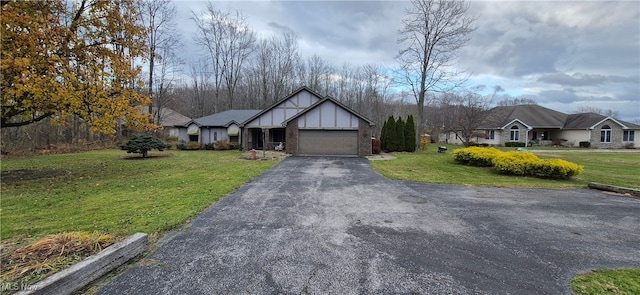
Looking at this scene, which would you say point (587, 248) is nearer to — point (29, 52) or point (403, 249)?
point (403, 249)

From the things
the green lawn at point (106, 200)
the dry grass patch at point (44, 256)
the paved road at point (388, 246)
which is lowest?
the paved road at point (388, 246)

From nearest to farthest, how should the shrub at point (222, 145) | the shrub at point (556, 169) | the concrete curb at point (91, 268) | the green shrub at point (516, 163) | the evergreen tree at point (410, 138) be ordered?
1. the concrete curb at point (91, 268)
2. the shrub at point (556, 169)
3. the green shrub at point (516, 163)
4. the evergreen tree at point (410, 138)
5. the shrub at point (222, 145)

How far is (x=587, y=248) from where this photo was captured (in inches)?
165

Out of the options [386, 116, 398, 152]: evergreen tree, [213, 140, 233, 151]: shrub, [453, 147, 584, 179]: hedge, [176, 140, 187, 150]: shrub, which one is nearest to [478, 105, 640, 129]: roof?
[386, 116, 398, 152]: evergreen tree

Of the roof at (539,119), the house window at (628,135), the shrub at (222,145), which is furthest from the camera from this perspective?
the roof at (539,119)

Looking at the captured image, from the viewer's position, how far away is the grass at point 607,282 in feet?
9.82

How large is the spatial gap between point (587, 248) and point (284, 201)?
5.73 metres

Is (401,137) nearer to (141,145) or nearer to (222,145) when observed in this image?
(222,145)

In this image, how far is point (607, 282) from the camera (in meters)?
3.19

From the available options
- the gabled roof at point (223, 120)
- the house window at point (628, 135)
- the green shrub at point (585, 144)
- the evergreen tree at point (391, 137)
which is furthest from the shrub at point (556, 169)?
the house window at point (628, 135)

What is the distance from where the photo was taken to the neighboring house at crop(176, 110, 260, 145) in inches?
1030

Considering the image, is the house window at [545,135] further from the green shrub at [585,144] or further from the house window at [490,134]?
the house window at [490,134]

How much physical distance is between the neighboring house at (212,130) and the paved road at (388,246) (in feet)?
66.0

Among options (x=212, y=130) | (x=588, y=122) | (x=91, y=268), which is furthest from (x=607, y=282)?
(x=588, y=122)
